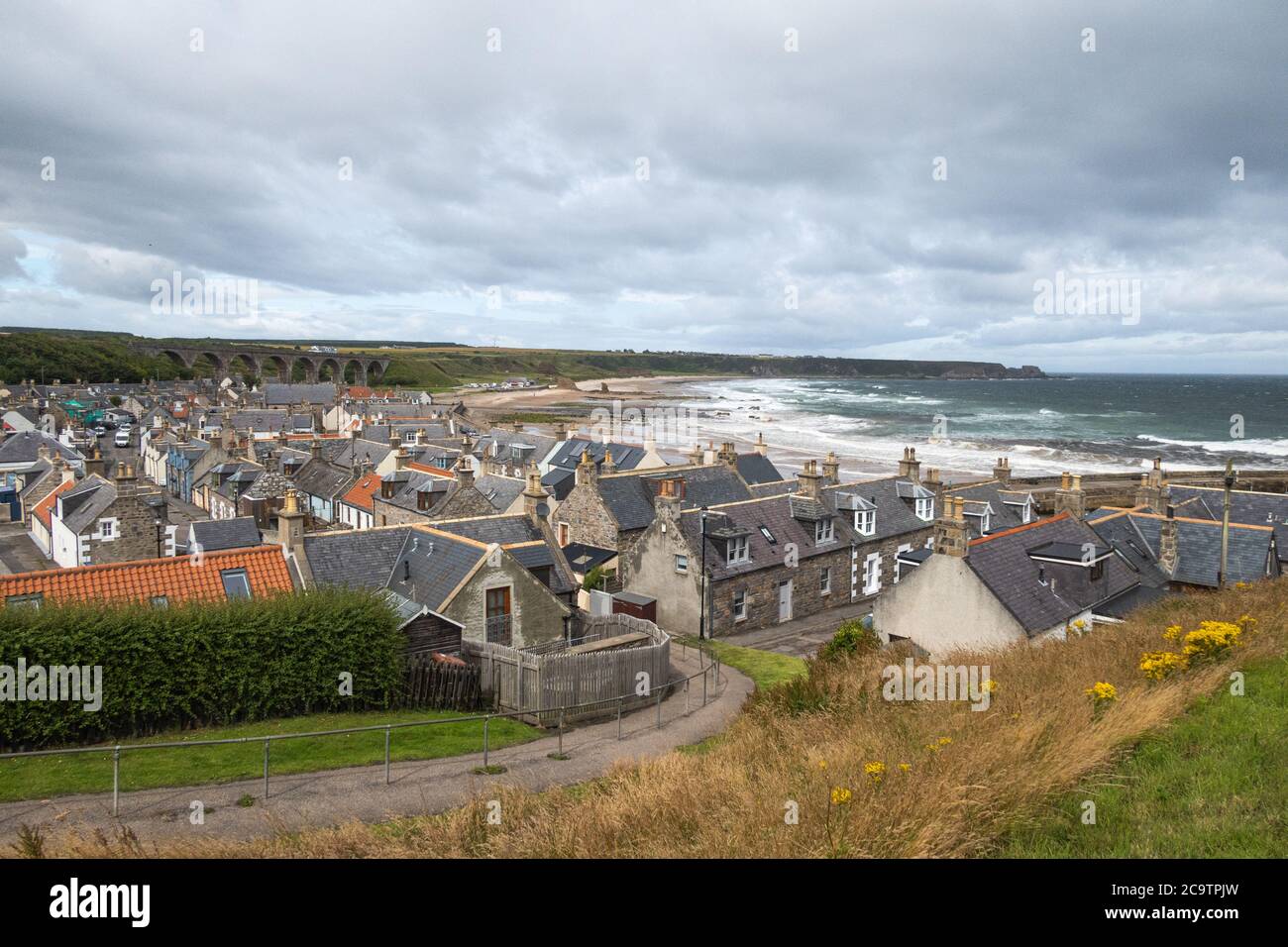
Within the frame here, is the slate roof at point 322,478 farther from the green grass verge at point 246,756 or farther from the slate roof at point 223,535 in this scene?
the green grass verge at point 246,756

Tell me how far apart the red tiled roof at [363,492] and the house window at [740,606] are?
71.5 feet

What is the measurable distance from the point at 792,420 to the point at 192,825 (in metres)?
144

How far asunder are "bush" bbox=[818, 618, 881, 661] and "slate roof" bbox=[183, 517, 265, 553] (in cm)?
2262

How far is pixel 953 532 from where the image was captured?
23.0 metres

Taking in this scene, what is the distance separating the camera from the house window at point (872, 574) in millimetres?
36938

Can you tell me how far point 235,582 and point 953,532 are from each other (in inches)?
789

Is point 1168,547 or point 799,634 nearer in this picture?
point 1168,547

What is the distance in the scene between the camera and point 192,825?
1275cm

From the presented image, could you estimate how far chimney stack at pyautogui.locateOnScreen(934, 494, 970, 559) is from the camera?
22859 millimetres

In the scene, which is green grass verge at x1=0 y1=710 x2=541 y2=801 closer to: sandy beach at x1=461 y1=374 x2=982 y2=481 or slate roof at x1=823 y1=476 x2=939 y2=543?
slate roof at x1=823 y1=476 x2=939 y2=543

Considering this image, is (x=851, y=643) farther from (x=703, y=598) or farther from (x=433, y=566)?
(x=433, y=566)

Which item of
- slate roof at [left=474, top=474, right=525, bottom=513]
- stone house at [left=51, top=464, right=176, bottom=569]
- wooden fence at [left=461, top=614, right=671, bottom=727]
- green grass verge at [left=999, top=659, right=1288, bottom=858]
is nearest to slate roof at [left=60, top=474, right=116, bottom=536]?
stone house at [left=51, top=464, right=176, bottom=569]

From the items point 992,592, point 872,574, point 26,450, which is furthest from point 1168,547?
point 26,450
